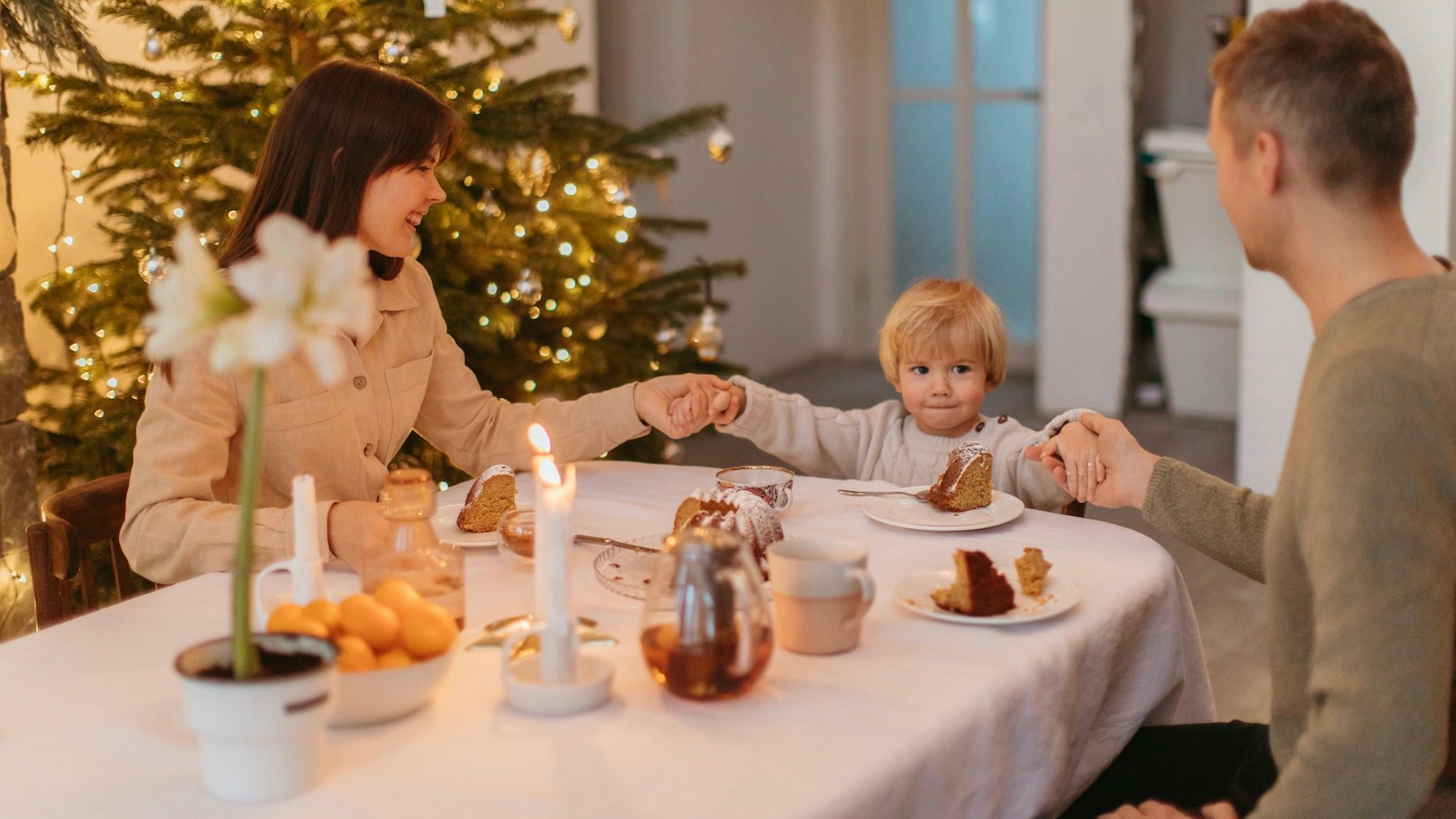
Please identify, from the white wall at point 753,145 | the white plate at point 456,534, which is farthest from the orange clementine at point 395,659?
the white wall at point 753,145

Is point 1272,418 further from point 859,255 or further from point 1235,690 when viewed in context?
point 859,255

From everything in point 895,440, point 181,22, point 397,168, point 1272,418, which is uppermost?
point 181,22

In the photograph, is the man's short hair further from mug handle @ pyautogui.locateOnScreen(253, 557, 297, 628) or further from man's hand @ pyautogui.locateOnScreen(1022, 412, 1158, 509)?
mug handle @ pyautogui.locateOnScreen(253, 557, 297, 628)

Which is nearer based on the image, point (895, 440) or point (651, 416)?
point (651, 416)

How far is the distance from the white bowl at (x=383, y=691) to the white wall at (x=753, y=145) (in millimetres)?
4272

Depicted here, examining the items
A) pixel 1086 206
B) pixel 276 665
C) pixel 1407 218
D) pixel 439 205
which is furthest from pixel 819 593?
pixel 1086 206

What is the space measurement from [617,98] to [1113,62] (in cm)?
183

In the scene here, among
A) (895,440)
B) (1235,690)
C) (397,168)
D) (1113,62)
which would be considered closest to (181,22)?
(397,168)

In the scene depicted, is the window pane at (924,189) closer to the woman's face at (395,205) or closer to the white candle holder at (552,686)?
the woman's face at (395,205)

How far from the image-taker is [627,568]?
61.3 inches

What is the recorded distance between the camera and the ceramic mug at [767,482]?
5.82 ft

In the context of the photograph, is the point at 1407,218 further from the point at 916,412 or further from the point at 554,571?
the point at 554,571

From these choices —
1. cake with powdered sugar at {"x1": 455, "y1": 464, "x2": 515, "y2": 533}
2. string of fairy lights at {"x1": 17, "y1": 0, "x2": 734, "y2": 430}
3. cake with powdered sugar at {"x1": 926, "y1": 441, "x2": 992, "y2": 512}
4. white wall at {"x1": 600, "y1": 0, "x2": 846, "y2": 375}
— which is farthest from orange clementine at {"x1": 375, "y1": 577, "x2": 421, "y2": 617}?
white wall at {"x1": 600, "y1": 0, "x2": 846, "y2": 375}

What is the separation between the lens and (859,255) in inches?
255
